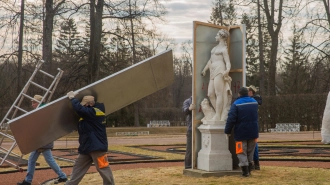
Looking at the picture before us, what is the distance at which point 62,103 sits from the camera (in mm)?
8164

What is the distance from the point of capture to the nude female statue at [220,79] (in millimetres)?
11281

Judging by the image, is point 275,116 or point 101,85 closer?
point 101,85

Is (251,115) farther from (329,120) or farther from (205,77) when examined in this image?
(329,120)

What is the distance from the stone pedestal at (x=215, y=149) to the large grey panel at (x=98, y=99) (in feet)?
7.69

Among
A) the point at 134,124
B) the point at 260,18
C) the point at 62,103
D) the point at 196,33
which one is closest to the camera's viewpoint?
the point at 62,103

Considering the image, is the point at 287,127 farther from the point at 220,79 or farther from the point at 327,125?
the point at 327,125

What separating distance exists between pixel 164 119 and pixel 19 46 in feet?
71.4

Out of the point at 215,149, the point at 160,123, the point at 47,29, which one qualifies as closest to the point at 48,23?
the point at 47,29

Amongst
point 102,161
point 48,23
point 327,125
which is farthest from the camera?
point 48,23

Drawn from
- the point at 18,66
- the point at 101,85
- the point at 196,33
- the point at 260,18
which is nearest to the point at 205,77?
the point at 196,33

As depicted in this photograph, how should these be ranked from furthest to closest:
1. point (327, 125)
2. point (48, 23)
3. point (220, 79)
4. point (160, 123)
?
point (160, 123) < point (48, 23) < point (220, 79) < point (327, 125)

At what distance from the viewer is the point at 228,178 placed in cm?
1073

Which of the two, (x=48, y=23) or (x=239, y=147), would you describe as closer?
(x=239, y=147)

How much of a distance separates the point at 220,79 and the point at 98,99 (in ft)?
11.1
